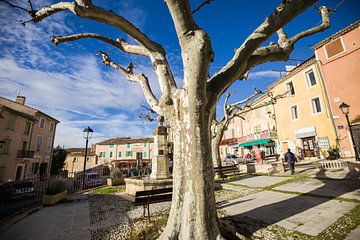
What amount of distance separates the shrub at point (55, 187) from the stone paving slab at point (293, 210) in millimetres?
7103

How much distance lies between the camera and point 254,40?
3.71 m

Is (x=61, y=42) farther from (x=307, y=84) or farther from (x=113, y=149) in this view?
(x=113, y=149)

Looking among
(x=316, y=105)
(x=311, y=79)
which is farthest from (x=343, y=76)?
(x=316, y=105)

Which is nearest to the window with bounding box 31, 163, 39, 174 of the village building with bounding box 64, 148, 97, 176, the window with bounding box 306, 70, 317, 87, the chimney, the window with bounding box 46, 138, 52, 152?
the window with bounding box 46, 138, 52, 152

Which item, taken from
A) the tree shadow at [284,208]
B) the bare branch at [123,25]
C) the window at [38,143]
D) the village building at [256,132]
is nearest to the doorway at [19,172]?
the window at [38,143]

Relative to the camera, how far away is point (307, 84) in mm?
17375

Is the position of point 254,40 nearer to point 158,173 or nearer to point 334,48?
point 158,173

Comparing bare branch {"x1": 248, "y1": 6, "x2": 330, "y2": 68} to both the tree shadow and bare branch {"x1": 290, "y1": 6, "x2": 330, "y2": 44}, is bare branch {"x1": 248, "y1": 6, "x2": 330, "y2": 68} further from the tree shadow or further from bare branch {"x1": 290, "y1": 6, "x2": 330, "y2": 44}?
the tree shadow

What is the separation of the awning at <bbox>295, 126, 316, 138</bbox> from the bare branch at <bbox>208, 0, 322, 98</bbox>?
16.7 m

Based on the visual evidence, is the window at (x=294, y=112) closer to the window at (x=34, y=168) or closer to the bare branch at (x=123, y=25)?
the bare branch at (x=123, y=25)

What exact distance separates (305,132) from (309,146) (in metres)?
1.54

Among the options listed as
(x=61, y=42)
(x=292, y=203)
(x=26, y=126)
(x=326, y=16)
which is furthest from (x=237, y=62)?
(x=26, y=126)

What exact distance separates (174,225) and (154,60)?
3695 mm

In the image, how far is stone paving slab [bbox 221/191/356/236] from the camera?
144 inches
